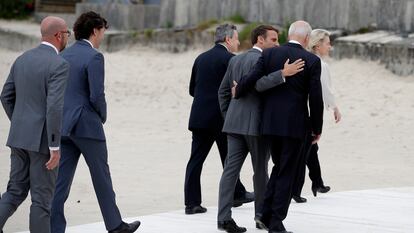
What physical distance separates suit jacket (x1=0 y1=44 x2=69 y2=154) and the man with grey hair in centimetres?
204

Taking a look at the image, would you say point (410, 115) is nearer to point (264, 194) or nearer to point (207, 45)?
point (207, 45)

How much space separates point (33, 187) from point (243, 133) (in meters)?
1.70

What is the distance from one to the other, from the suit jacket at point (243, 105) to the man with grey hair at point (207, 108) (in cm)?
41

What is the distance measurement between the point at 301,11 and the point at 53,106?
14.4 metres

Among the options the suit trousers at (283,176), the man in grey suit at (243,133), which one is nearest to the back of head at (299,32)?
the man in grey suit at (243,133)

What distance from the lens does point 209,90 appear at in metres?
8.77

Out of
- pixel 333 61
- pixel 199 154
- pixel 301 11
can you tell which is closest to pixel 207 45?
pixel 301 11

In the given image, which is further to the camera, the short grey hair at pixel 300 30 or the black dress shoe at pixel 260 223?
the black dress shoe at pixel 260 223

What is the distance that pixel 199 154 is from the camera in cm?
884

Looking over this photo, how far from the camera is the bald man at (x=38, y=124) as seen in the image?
6719 millimetres

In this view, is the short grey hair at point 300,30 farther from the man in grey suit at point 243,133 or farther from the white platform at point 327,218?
the white platform at point 327,218

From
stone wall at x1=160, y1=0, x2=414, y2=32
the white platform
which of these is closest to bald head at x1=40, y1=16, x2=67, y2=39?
the white platform

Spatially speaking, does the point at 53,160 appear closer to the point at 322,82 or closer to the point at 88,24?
the point at 88,24

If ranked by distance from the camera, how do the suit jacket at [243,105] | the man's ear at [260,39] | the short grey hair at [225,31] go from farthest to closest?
1. the short grey hair at [225,31]
2. the man's ear at [260,39]
3. the suit jacket at [243,105]
